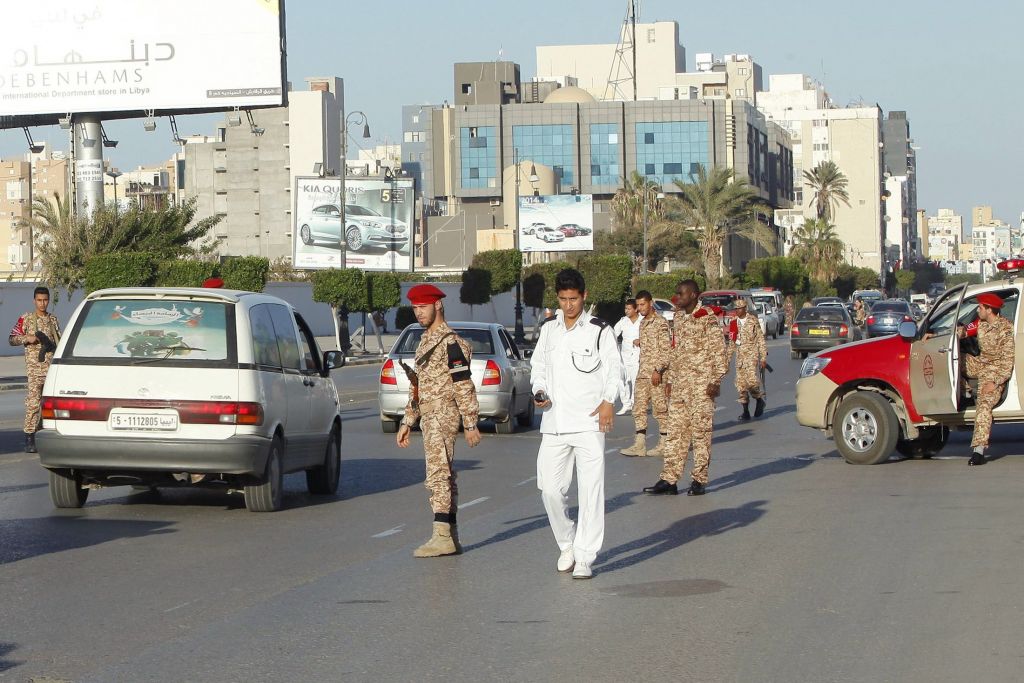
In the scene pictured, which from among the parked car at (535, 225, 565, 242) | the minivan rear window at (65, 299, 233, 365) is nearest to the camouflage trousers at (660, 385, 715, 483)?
the minivan rear window at (65, 299, 233, 365)

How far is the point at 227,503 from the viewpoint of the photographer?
12992mm

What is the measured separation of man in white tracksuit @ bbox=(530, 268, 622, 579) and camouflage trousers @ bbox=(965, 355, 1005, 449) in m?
7.50

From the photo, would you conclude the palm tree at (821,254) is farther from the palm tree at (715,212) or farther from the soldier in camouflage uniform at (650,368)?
the soldier in camouflage uniform at (650,368)

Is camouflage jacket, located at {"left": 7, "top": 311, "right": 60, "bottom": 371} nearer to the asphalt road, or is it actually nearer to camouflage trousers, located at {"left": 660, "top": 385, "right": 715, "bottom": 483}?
the asphalt road

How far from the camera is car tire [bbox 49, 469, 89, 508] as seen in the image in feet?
40.0

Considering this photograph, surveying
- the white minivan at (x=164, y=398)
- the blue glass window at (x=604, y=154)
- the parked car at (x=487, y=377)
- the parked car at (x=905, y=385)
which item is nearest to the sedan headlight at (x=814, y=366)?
the parked car at (x=905, y=385)

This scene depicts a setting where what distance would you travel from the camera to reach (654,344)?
16.3 metres

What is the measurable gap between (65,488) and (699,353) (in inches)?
217

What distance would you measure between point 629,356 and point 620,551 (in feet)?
40.7

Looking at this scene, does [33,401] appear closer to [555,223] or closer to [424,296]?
[424,296]

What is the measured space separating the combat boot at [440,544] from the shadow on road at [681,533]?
1.01 meters

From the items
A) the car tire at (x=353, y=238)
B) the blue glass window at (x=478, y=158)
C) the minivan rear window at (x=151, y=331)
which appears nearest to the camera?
the minivan rear window at (x=151, y=331)

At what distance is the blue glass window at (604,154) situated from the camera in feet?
439

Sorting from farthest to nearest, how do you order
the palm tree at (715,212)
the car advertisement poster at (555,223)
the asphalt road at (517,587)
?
1. the palm tree at (715,212)
2. the car advertisement poster at (555,223)
3. the asphalt road at (517,587)
